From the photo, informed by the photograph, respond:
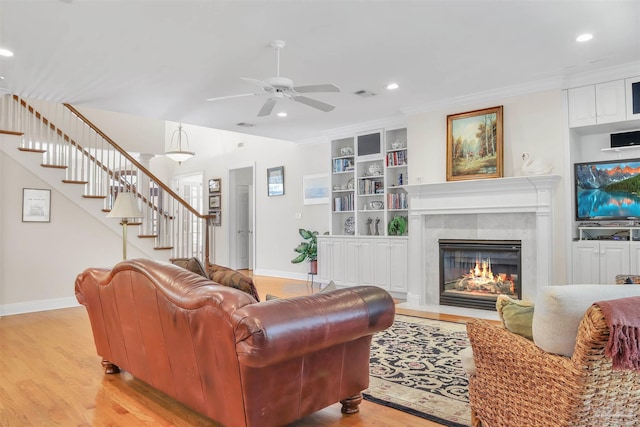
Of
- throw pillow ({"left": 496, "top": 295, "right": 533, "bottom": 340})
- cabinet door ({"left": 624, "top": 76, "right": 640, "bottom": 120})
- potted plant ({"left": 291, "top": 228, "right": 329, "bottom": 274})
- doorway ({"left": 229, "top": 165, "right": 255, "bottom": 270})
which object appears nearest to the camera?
throw pillow ({"left": 496, "top": 295, "right": 533, "bottom": 340})

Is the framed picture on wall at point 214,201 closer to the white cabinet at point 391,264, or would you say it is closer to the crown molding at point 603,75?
the white cabinet at point 391,264

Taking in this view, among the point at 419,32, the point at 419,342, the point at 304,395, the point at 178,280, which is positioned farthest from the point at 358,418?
the point at 419,32

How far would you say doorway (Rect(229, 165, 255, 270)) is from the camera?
1016 centimetres

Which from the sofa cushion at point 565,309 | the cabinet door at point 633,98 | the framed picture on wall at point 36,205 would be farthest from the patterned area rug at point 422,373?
the framed picture on wall at point 36,205

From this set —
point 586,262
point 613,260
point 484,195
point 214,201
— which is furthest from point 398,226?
point 214,201

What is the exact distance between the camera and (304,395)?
226cm

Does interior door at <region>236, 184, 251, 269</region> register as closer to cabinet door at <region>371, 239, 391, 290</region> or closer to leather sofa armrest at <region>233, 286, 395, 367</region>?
cabinet door at <region>371, 239, 391, 290</region>

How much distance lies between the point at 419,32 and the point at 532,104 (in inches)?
84.5

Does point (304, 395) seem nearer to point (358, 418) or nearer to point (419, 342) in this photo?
point (358, 418)

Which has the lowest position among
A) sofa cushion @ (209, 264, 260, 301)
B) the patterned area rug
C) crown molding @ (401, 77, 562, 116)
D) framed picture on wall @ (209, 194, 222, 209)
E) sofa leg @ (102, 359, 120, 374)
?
the patterned area rug

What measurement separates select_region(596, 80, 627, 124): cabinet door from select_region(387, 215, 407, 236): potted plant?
276 cm

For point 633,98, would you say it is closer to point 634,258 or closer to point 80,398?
point 634,258

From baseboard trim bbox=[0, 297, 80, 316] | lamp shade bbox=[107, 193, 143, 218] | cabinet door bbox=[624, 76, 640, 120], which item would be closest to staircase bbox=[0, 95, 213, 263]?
baseboard trim bbox=[0, 297, 80, 316]

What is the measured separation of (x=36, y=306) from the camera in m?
5.87
